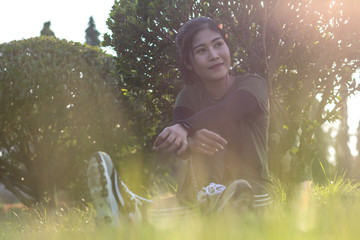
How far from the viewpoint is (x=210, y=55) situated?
3539 millimetres

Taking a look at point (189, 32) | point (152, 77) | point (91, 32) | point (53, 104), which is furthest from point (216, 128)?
point (91, 32)

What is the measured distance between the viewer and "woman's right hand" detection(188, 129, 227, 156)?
3051mm

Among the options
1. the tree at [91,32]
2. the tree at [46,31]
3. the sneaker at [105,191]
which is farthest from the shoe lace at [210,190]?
the tree at [91,32]

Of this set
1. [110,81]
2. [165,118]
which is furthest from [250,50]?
[110,81]

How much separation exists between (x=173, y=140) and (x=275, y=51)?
2602 millimetres

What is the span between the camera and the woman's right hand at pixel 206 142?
10.0 ft

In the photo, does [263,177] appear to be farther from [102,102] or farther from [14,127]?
[14,127]

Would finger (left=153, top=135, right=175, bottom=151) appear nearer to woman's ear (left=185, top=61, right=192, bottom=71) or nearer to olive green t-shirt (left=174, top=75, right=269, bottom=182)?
olive green t-shirt (left=174, top=75, right=269, bottom=182)

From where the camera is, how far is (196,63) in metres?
3.63

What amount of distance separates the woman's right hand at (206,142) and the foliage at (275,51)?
2161 mm

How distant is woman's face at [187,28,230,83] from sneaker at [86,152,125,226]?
1391 millimetres

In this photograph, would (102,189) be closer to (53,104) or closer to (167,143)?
(167,143)

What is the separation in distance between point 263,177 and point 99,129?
18.2 ft

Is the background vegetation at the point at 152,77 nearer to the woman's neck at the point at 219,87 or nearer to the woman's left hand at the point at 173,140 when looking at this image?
→ the woman's neck at the point at 219,87
